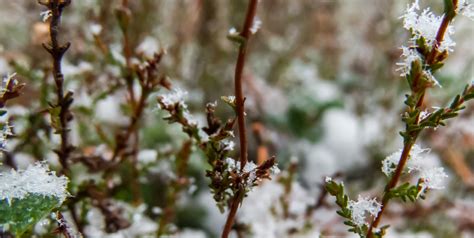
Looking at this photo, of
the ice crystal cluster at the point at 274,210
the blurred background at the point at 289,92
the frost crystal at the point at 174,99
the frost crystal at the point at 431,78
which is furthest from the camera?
the blurred background at the point at 289,92

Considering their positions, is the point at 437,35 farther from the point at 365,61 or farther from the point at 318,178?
the point at 365,61

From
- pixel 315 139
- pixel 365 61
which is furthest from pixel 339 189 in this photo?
pixel 365 61

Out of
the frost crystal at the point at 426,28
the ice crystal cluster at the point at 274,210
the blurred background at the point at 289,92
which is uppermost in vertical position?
the blurred background at the point at 289,92

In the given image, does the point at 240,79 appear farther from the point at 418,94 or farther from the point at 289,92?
the point at 289,92

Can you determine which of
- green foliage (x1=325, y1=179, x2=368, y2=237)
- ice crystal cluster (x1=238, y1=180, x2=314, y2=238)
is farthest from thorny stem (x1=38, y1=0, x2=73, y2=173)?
ice crystal cluster (x1=238, y1=180, x2=314, y2=238)


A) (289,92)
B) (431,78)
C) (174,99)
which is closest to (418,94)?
(431,78)

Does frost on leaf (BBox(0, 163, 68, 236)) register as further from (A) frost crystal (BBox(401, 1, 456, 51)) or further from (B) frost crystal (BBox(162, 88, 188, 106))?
(A) frost crystal (BBox(401, 1, 456, 51))

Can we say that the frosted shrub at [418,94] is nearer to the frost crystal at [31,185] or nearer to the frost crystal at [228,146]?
the frost crystal at [228,146]

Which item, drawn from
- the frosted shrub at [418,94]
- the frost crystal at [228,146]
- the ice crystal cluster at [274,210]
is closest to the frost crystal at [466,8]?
the frosted shrub at [418,94]
